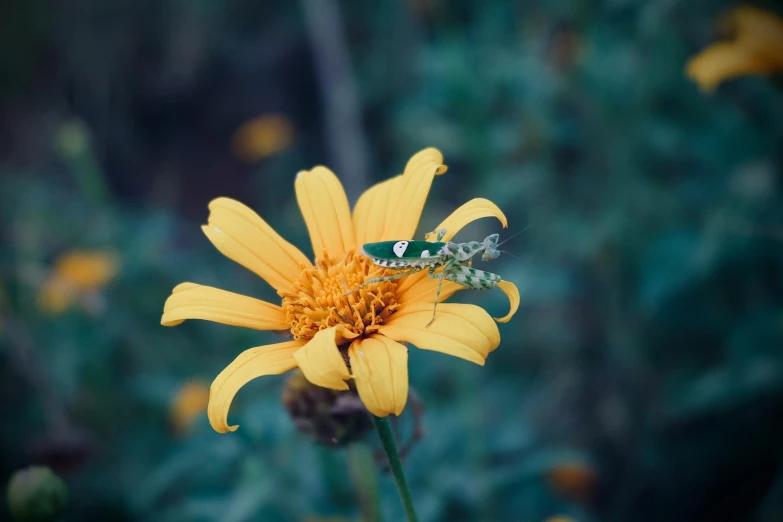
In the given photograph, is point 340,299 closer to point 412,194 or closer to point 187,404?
point 412,194

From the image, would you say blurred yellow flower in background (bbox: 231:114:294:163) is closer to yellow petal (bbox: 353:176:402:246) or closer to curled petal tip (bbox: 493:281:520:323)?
yellow petal (bbox: 353:176:402:246)

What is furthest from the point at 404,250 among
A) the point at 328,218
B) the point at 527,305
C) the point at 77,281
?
the point at 77,281

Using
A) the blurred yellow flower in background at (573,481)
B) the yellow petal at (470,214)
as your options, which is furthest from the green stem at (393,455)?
the blurred yellow flower in background at (573,481)

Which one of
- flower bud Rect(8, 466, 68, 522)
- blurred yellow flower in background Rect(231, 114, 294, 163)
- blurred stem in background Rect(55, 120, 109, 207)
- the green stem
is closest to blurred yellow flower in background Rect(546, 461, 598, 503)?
the green stem

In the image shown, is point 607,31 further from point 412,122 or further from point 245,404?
point 245,404

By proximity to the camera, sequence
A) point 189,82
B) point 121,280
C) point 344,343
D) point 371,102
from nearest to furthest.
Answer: point 344,343
point 121,280
point 371,102
point 189,82

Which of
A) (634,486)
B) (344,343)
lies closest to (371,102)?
(634,486)
